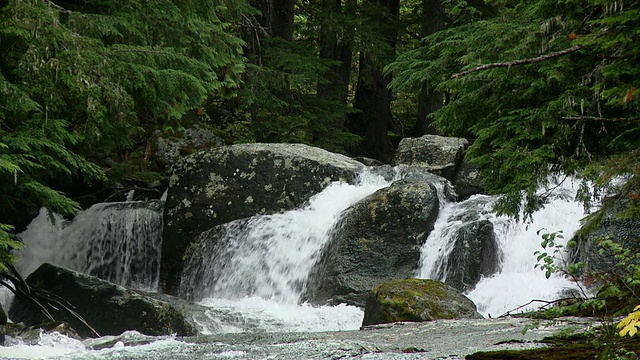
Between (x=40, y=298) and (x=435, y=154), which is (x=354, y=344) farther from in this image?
(x=435, y=154)

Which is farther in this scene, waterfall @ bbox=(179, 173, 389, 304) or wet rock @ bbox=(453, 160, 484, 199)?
Result: wet rock @ bbox=(453, 160, 484, 199)

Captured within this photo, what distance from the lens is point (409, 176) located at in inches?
513

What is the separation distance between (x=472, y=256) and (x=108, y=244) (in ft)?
24.2

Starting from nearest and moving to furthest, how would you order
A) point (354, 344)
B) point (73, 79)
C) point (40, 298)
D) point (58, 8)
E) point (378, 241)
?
point (354, 344) → point (73, 79) → point (40, 298) → point (58, 8) → point (378, 241)

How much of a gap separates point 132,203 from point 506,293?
26.2 ft

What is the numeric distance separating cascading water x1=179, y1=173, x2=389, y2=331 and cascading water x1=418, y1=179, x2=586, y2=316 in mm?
1938

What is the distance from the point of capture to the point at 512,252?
10.7m

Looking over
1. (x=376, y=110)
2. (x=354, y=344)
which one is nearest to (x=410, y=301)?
(x=354, y=344)

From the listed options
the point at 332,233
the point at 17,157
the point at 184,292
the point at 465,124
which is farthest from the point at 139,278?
the point at 465,124

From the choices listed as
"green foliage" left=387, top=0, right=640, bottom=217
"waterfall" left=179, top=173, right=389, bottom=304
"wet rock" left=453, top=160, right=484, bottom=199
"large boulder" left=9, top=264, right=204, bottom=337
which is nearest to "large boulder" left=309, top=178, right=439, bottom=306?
"waterfall" left=179, top=173, right=389, bottom=304

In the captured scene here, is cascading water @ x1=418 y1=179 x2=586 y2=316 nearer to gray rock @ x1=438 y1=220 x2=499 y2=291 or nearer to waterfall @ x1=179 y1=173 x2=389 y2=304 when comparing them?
gray rock @ x1=438 y1=220 x2=499 y2=291

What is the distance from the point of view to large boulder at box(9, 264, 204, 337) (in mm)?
8398

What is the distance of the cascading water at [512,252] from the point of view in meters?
9.91

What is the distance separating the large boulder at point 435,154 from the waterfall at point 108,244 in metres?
5.77
